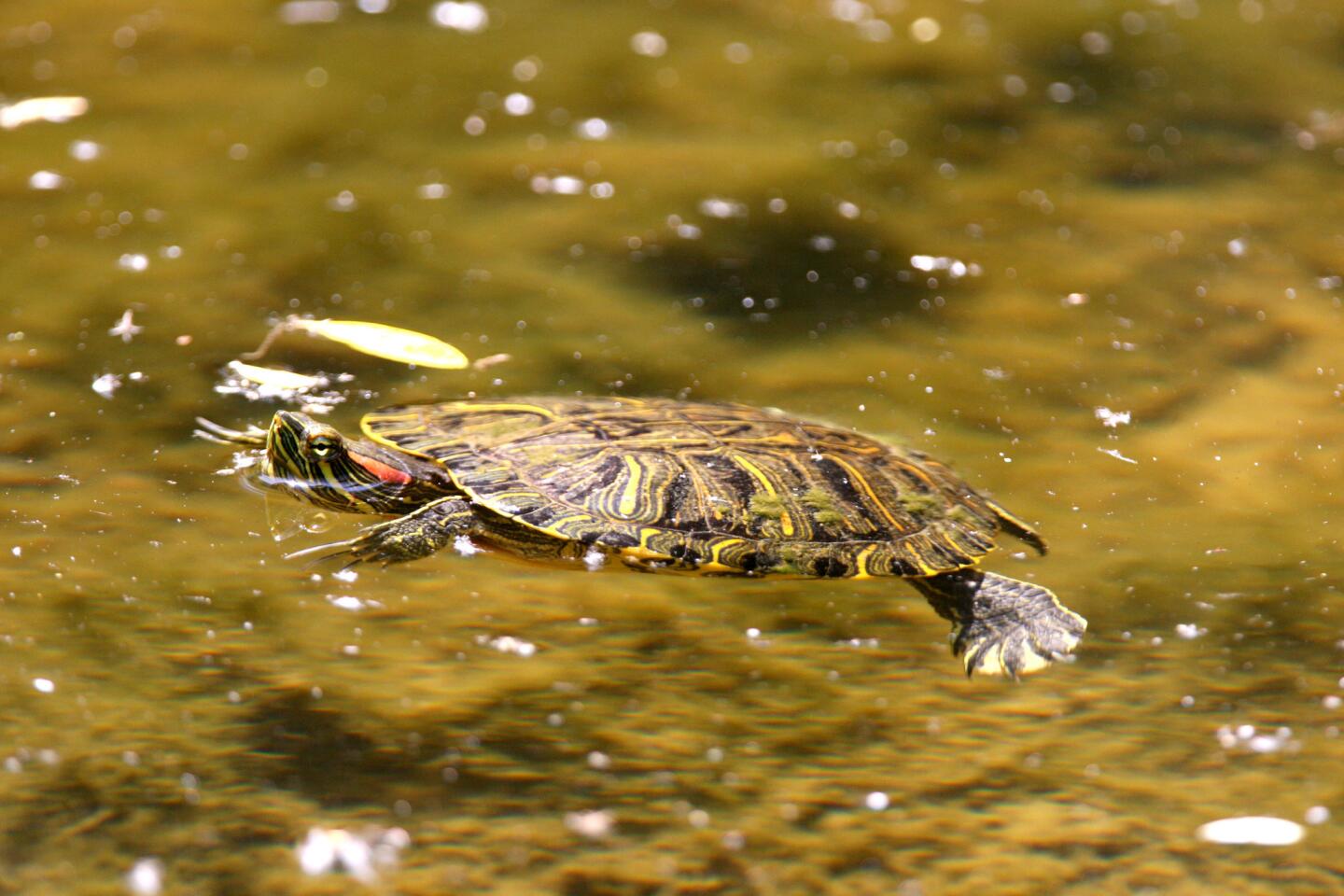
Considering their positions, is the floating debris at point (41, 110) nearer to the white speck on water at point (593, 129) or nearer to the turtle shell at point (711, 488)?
the white speck on water at point (593, 129)

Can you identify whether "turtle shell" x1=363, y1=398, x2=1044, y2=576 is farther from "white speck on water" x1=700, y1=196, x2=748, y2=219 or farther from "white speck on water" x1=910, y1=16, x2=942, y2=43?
"white speck on water" x1=910, y1=16, x2=942, y2=43

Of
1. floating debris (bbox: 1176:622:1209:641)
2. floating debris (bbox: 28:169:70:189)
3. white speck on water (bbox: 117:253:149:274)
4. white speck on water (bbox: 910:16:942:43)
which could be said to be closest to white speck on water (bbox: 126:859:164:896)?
floating debris (bbox: 1176:622:1209:641)

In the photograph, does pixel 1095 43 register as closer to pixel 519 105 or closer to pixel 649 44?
pixel 649 44

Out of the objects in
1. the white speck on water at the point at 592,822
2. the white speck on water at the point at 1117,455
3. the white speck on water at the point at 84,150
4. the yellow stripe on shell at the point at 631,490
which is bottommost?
the white speck on water at the point at 592,822

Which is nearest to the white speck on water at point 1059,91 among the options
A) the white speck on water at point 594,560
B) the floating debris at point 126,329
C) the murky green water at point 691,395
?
the murky green water at point 691,395

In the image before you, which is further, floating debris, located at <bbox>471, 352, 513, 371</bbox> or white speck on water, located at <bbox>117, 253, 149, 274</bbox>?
white speck on water, located at <bbox>117, 253, 149, 274</bbox>

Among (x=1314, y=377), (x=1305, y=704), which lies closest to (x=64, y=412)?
(x=1305, y=704)
